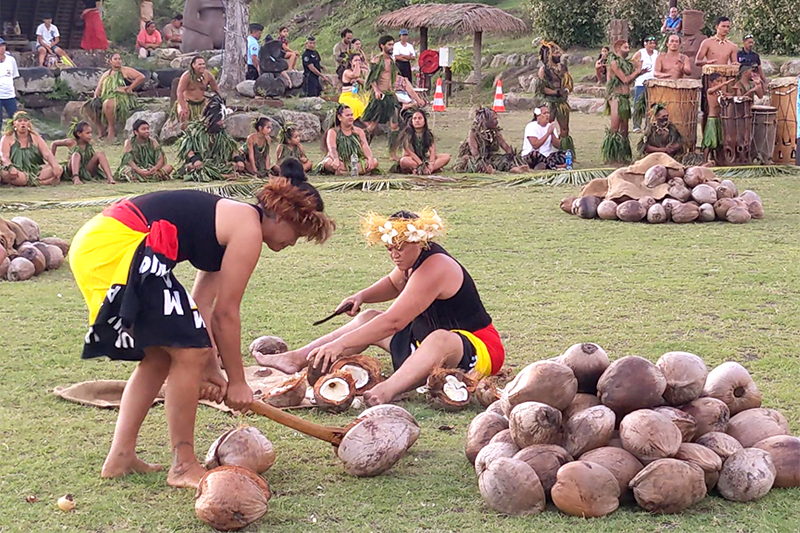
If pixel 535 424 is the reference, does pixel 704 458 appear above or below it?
below

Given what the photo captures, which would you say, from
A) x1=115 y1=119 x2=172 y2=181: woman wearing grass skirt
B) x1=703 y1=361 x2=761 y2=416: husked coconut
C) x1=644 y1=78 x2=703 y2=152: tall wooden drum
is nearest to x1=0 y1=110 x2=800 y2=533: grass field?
x1=703 y1=361 x2=761 y2=416: husked coconut

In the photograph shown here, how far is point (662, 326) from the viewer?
19.5 ft

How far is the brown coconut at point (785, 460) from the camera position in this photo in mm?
3553

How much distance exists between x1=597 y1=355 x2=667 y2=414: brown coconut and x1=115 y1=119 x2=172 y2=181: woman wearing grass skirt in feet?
33.5

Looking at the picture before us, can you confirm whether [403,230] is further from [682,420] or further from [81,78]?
[81,78]

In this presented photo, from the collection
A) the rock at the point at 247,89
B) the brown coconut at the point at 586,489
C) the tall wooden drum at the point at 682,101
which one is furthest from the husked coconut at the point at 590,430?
the rock at the point at 247,89

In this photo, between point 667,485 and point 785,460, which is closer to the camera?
point 667,485

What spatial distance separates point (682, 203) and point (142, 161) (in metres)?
6.92

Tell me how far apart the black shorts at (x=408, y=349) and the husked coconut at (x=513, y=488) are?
54.5 inches

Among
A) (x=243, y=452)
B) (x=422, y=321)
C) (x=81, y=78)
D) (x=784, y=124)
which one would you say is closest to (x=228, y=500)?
(x=243, y=452)

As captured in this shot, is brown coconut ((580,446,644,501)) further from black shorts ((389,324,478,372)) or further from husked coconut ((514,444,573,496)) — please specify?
black shorts ((389,324,478,372))

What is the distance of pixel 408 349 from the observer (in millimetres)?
5047

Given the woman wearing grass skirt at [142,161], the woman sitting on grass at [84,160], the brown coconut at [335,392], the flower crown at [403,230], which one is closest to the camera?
the brown coconut at [335,392]

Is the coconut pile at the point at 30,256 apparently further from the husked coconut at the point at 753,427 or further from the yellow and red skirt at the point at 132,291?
the husked coconut at the point at 753,427
